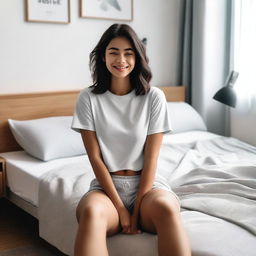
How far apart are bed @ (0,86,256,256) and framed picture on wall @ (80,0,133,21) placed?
23.4 inches

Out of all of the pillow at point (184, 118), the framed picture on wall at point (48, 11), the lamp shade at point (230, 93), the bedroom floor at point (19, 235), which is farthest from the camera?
the pillow at point (184, 118)

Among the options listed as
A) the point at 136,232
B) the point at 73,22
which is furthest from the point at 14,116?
the point at 136,232

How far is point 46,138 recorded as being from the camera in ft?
9.24

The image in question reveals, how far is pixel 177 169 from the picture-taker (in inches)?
99.2

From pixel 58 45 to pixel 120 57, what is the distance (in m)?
1.54

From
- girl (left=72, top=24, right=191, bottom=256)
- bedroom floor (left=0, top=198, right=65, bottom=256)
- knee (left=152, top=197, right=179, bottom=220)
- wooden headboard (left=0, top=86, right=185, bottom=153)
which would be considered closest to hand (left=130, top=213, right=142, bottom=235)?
girl (left=72, top=24, right=191, bottom=256)

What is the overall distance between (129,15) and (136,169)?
6.53 feet

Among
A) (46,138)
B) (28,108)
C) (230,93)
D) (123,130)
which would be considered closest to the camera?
(123,130)

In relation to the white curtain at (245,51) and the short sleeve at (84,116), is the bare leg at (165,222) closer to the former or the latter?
the short sleeve at (84,116)

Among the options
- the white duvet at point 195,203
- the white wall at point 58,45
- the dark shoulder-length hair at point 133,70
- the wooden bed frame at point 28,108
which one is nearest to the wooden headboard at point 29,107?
the wooden bed frame at point 28,108

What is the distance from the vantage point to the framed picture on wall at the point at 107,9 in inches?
131

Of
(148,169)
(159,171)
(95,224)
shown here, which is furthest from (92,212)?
(159,171)

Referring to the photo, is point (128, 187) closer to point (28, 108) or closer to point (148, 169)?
point (148, 169)

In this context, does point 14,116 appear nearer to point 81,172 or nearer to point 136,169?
point 81,172
